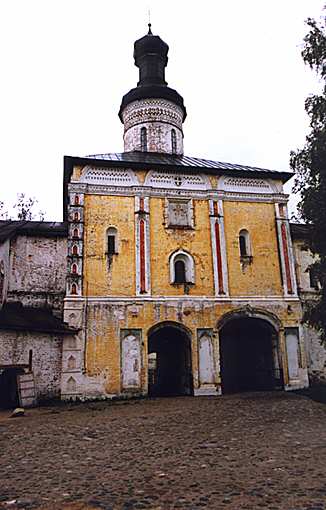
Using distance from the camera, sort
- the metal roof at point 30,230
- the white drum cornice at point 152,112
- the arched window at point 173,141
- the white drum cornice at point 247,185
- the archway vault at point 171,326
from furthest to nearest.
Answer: the white drum cornice at point 152,112 → the arched window at point 173,141 → the white drum cornice at point 247,185 → the metal roof at point 30,230 → the archway vault at point 171,326

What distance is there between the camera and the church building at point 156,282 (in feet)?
49.2

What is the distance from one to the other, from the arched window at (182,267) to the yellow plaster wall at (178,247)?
0.52 feet

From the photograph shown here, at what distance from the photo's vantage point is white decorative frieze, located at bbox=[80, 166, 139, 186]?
17.0 metres

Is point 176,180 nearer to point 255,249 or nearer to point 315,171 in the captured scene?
point 255,249

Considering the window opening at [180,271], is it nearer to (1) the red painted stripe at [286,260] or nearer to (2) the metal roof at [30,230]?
(1) the red painted stripe at [286,260]

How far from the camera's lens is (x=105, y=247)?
16.4 m

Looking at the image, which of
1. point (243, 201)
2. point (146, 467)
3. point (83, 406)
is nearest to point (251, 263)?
point (243, 201)

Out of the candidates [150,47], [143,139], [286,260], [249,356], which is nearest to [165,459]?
[286,260]

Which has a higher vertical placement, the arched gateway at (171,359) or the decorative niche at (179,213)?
the decorative niche at (179,213)

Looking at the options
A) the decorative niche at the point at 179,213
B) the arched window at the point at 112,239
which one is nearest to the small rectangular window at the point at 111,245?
the arched window at the point at 112,239

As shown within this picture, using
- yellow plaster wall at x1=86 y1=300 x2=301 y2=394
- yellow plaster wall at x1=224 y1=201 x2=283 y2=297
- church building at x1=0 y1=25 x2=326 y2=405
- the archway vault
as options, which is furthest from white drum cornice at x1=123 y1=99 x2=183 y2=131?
the archway vault

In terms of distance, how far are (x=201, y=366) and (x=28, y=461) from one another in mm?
9708

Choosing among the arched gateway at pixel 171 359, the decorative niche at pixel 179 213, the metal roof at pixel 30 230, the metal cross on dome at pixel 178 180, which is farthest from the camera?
the metal cross on dome at pixel 178 180

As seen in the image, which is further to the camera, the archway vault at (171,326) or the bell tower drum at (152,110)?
the bell tower drum at (152,110)
